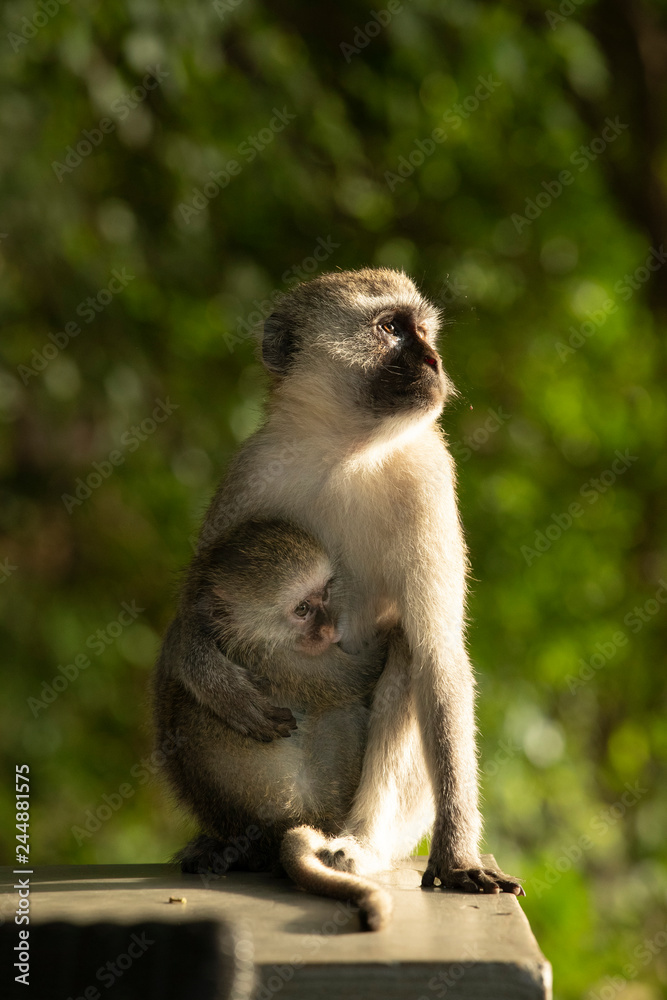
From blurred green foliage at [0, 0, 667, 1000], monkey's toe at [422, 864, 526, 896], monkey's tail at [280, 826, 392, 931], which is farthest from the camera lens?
blurred green foliage at [0, 0, 667, 1000]

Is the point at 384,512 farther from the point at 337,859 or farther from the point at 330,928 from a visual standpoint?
the point at 330,928

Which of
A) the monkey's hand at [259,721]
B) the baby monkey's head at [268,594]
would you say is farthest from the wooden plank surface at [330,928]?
the baby monkey's head at [268,594]

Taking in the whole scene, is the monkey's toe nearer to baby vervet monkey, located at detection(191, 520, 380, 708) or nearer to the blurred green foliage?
baby vervet monkey, located at detection(191, 520, 380, 708)

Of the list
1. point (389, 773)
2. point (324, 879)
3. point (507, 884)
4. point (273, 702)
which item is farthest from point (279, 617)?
point (507, 884)

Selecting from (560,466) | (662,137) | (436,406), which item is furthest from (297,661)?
(662,137)

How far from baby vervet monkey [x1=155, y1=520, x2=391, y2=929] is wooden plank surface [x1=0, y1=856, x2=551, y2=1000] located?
0.49 feet

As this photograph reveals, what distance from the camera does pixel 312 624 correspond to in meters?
2.81

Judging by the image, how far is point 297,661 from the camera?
2822 millimetres

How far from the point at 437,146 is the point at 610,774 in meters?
3.19

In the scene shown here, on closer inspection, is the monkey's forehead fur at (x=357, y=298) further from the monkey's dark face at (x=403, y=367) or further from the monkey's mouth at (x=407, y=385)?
the monkey's mouth at (x=407, y=385)

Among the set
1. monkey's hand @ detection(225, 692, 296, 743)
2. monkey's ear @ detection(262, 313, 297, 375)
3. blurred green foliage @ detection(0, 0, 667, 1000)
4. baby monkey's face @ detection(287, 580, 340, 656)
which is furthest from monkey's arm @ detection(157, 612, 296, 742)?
blurred green foliage @ detection(0, 0, 667, 1000)

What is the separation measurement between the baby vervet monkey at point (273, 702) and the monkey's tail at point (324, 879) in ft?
0.27

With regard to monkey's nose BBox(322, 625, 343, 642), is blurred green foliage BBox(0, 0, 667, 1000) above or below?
above

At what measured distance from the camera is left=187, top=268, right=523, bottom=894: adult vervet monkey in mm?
2695
